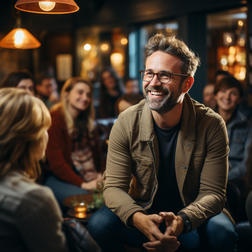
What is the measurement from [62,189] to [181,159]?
1.28m

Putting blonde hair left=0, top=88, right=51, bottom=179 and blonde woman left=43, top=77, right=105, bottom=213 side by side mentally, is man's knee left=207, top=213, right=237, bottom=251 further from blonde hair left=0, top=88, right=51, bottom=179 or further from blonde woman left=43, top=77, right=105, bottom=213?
blonde woman left=43, top=77, right=105, bottom=213

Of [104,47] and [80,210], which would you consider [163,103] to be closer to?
[80,210]

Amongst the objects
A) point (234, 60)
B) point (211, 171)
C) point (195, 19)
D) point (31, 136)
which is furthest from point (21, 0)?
point (234, 60)

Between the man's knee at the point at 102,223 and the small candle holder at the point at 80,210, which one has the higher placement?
the man's knee at the point at 102,223

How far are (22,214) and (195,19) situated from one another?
475 cm

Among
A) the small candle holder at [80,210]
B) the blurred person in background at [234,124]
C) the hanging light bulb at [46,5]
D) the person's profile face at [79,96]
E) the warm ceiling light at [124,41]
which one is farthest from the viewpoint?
the warm ceiling light at [124,41]

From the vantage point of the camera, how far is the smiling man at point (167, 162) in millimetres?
1739

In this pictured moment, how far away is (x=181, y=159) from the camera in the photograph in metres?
1.84

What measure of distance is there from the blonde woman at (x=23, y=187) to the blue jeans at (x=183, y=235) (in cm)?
56

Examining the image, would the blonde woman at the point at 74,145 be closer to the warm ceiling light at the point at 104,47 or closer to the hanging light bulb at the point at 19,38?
the hanging light bulb at the point at 19,38

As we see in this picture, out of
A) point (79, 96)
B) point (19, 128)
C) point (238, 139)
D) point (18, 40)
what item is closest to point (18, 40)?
point (18, 40)

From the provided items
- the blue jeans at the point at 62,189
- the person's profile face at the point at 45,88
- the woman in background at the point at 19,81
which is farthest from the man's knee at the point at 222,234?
the person's profile face at the point at 45,88

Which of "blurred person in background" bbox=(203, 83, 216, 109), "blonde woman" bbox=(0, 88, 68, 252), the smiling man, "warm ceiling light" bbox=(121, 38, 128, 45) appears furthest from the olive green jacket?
"warm ceiling light" bbox=(121, 38, 128, 45)

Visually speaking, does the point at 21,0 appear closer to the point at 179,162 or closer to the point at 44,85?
the point at 179,162
